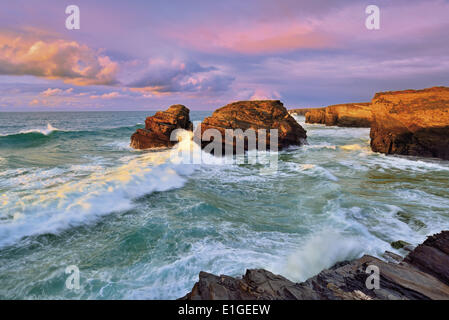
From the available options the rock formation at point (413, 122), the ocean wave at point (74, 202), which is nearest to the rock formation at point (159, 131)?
the ocean wave at point (74, 202)

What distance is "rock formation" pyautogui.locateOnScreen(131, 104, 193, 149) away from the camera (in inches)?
866

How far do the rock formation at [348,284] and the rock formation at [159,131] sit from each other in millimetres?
19839

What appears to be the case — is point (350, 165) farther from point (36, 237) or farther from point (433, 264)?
point (36, 237)

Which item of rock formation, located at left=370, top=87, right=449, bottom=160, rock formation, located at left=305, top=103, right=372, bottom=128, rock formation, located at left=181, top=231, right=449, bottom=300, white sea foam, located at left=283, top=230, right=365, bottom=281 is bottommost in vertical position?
white sea foam, located at left=283, top=230, right=365, bottom=281

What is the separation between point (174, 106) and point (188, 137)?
15.2 feet

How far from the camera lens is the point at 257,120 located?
769 inches

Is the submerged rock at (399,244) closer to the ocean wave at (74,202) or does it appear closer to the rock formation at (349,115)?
the ocean wave at (74,202)

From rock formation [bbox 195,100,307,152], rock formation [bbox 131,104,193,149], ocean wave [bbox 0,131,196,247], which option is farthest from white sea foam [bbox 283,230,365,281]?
rock formation [bbox 131,104,193,149]

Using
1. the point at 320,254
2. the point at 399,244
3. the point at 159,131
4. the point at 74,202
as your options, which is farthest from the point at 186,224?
the point at 159,131

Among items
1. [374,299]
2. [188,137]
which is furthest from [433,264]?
[188,137]

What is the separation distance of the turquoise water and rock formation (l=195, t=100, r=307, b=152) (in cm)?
750

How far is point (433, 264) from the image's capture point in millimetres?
3607

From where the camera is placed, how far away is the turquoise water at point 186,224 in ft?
14.5

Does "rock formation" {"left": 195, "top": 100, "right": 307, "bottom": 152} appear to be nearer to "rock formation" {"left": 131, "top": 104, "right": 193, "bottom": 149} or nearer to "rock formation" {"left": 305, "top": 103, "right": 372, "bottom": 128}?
"rock formation" {"left": 131, "top": 104, "right": 193, "bottom": 149}
